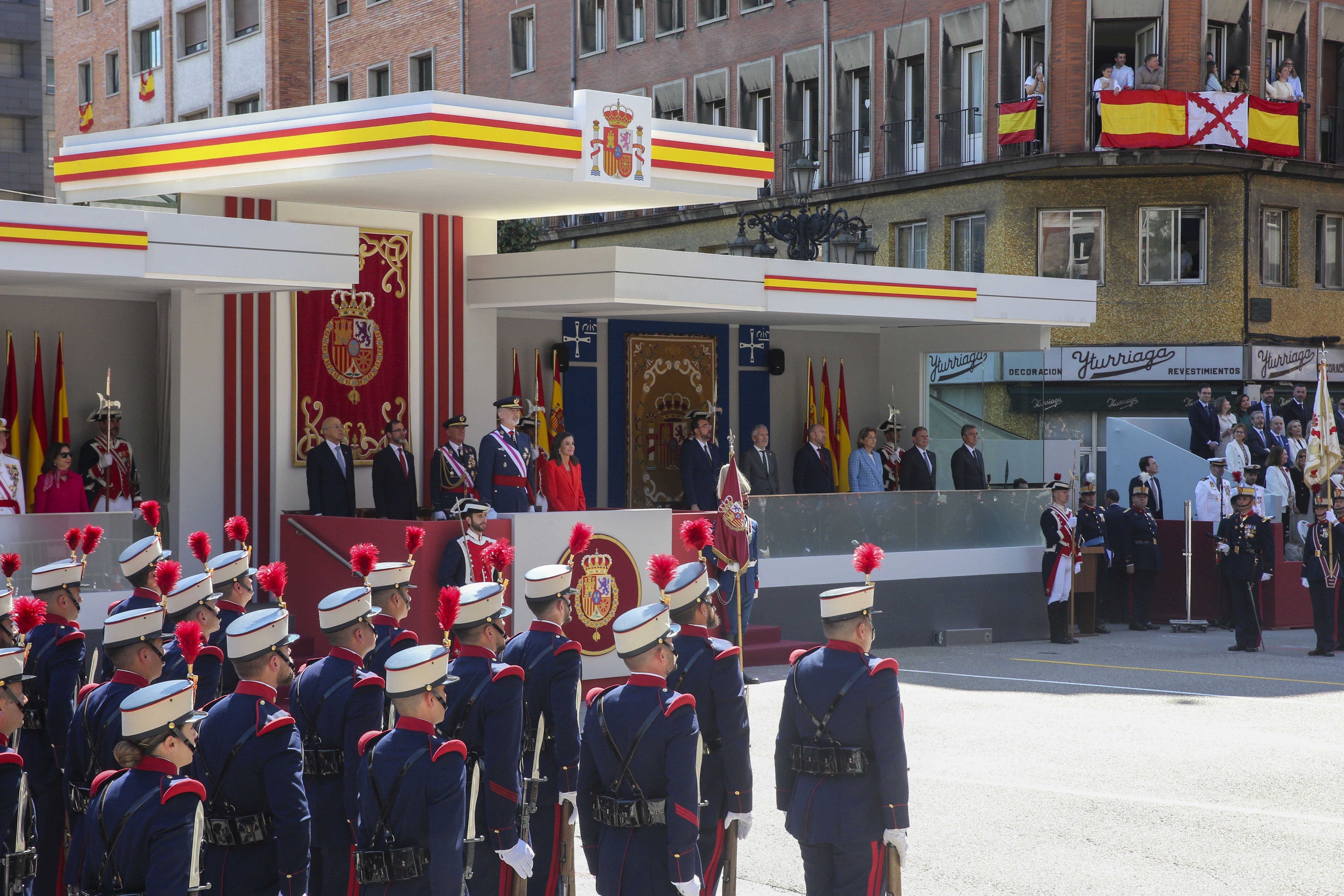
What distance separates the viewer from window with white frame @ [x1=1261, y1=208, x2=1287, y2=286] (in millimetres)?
28047

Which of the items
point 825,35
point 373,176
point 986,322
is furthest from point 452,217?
point 825,35

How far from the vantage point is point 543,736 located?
7.14 m

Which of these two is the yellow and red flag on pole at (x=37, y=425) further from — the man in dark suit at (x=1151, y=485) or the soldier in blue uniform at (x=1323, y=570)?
the soldier in blue uniform at (x=1323, y=570)

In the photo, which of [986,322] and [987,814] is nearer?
[987,814]

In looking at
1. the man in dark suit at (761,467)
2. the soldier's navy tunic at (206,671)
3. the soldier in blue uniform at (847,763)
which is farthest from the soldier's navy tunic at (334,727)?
the man in dark suit at (761,467)

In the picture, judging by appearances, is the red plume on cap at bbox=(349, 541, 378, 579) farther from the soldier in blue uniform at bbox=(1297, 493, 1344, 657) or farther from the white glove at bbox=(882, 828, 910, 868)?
the soldier in blue uniform at bbox=(1297, 493, 1344, 657)

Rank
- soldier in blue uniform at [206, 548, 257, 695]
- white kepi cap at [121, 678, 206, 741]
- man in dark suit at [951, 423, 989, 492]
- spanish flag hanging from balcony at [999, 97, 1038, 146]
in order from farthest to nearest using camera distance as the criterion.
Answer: spanish flag hanging from balcony at [999, 97, 1038, 146]
man in dark suit at [951, 423, 989, 492]
soldier in blue uniform at [206, 548, 257, 695]
white kepi cap at [121, 678, 206, 741]

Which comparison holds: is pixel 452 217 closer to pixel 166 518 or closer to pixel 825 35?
pixel 166 518

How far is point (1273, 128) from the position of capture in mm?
27500

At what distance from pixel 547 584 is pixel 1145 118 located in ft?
73.6

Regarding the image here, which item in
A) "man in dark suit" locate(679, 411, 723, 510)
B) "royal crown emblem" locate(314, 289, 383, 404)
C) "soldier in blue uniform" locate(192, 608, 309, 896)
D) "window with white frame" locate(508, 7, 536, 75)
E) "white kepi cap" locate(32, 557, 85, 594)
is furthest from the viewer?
"window with white frame" locate(508, 7, 536, 75)

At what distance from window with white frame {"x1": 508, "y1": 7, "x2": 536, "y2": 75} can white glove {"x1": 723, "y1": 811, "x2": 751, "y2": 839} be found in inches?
1303

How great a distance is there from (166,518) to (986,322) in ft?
33.9

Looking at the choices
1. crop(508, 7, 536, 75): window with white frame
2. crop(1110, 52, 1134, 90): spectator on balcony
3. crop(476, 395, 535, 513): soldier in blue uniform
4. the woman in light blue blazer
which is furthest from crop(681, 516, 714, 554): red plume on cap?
crop(508, 7, 536, 75): window with white frame
